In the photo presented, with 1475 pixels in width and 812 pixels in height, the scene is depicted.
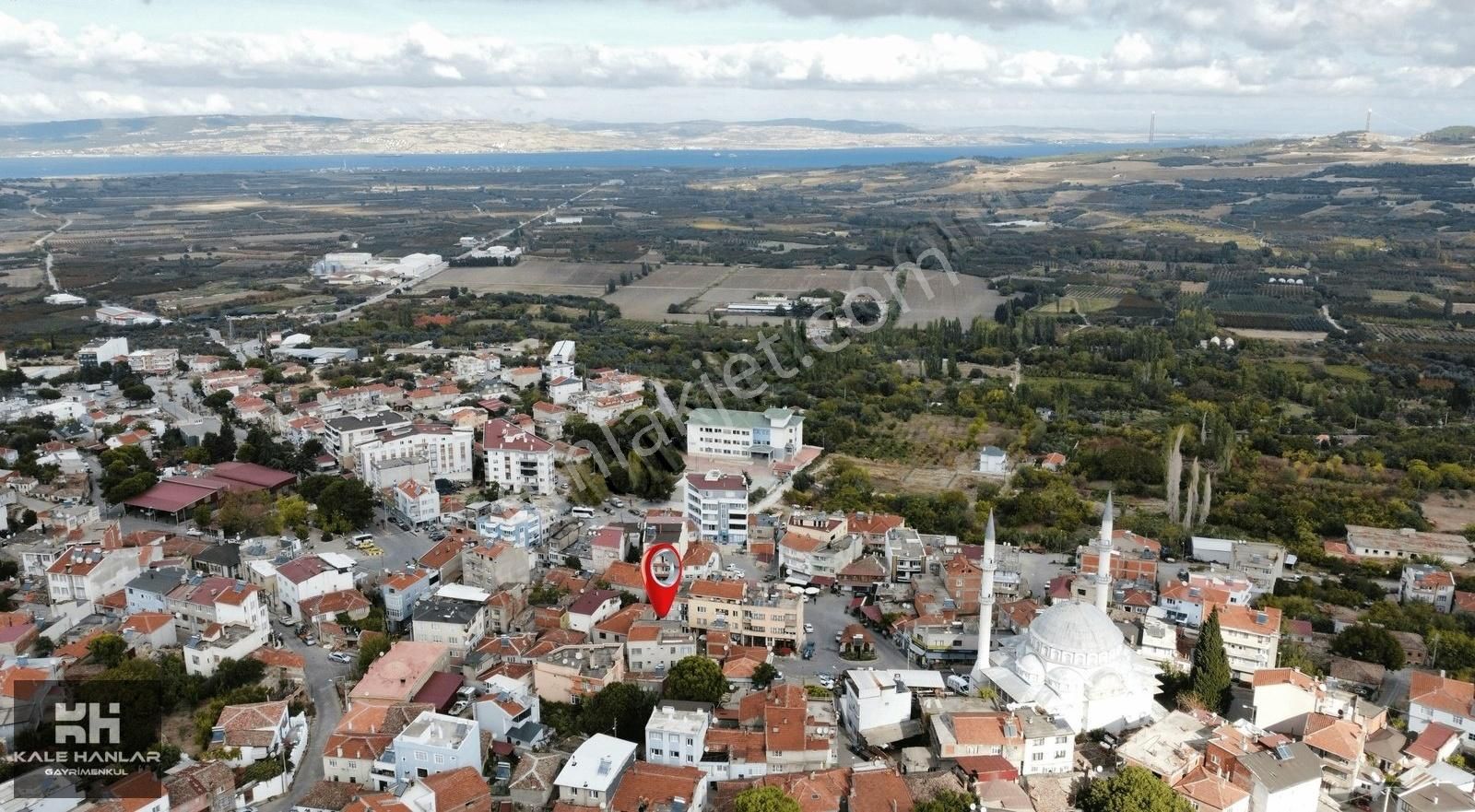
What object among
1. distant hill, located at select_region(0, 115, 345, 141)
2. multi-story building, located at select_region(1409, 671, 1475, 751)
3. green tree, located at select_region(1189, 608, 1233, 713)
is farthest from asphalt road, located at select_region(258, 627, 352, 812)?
distant hill, located at select_region(0, 115, 345, 141)

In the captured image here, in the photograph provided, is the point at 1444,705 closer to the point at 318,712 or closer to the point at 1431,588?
the point at 1431,588

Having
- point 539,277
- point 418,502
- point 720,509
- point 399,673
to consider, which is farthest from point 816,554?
point 539,277

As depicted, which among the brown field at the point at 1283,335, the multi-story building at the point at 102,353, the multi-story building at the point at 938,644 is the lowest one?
the multi-story building at the point at 938,644

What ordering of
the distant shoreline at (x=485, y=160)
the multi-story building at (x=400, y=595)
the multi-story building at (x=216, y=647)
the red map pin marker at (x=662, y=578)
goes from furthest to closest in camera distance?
the distant shoreline at (x=485, y=160)
the multi-story building at (x=400, y=595)
the red map pin marker at (x=662, y=578)
the multi-story building at (x=216, y=647)

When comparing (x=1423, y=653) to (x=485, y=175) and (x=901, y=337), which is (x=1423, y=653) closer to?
(x=901, y=337)

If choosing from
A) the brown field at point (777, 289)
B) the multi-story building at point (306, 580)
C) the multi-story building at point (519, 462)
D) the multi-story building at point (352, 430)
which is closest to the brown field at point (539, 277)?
the brown field at point (777, 289)

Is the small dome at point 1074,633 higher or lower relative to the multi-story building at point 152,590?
higher

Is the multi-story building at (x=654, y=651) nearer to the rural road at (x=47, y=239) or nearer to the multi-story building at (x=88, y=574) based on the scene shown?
the multi-story building at (x=88, y=574)
